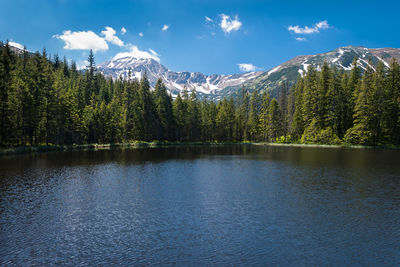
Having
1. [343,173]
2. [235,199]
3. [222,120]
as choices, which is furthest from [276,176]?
[222,120]

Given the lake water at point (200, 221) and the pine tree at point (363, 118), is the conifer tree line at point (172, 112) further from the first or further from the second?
the lake water at point (200, 221)

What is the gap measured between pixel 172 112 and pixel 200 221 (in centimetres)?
11362

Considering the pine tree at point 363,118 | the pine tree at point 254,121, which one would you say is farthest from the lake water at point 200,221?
the pine tree at point 254,121

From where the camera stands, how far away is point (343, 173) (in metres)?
40.2

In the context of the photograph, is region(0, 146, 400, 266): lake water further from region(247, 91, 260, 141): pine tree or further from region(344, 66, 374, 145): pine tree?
region(247, 91, 260, 141): pine tree

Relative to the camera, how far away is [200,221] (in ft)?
66.7

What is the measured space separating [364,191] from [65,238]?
27.4 m

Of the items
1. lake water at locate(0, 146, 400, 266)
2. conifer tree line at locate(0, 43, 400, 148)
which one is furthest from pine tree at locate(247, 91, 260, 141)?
lake water at locate(0, 146, 400, 266)

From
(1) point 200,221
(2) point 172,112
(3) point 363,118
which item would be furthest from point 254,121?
(1) point 200,221

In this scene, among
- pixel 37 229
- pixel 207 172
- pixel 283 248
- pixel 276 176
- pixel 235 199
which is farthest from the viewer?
pixel 207 172

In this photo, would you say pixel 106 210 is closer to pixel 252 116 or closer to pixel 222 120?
pixel 222 120

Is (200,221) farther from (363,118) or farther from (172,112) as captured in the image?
(172,112)

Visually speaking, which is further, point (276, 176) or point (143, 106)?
point (143, 106)

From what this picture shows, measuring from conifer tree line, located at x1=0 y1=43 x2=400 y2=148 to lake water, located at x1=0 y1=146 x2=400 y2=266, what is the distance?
152 feet
